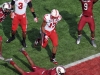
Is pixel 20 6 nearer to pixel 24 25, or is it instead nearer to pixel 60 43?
pixel 24 25

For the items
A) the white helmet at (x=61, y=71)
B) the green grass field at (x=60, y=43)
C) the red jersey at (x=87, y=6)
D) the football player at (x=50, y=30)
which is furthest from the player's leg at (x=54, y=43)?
the white helmet at (x=61, y=71)

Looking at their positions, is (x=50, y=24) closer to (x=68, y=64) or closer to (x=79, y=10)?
(x=68, y=64)

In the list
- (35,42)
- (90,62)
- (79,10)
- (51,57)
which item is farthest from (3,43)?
(79,10)

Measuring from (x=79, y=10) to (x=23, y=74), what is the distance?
6.20m

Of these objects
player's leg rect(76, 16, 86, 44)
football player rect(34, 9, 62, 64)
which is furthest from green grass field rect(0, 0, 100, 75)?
football player rect(34, 9, 62, 64)

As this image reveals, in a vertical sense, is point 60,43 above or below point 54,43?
below

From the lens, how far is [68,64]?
1182 centimetres

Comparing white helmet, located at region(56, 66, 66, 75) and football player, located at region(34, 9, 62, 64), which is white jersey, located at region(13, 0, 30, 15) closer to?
football player, located at region(34, 9, 62, 64)

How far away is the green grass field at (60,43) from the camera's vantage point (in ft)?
39.1

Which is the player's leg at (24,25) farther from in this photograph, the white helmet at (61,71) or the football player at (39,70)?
the white helmet at (61,71)

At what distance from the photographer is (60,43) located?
13156mm

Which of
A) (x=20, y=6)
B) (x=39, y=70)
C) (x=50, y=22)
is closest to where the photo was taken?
(x=39, y=70)

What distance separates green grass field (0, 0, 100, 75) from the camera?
11.9 m

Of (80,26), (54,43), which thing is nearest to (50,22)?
(54,43)
